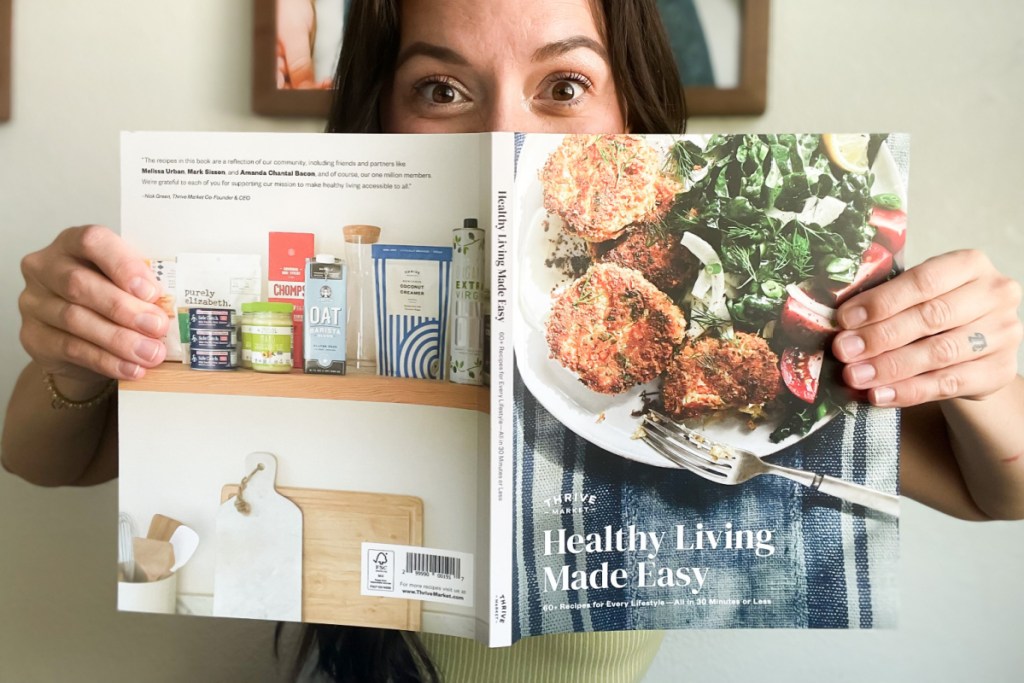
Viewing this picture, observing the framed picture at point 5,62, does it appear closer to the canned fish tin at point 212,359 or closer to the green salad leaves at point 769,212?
the canned fish tin at point 212,359

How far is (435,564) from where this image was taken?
612 millimetres

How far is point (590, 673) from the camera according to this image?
0.83 metres

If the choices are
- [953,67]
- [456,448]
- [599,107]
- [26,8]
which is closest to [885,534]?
[456,448]

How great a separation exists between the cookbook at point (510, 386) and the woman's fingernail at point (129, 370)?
15 mm

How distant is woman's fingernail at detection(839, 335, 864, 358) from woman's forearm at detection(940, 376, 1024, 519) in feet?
0.45

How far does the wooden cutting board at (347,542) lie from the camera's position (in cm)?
61

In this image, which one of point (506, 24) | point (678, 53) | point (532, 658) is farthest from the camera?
point (678, 53)

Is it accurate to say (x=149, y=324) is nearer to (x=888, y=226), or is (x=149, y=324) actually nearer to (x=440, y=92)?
(x=440, y=92)

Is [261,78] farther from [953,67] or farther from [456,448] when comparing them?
[953,67]

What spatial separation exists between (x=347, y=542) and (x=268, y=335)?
178 millimetres

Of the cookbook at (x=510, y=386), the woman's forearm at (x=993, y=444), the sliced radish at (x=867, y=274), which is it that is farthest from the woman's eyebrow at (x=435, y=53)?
the woman's forearm at (x=993, y=444)

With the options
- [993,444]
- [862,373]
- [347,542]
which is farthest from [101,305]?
[993,444]

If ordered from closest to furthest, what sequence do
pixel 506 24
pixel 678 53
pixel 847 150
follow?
pixel 847 150
pixel 506 24
pixel 678 53

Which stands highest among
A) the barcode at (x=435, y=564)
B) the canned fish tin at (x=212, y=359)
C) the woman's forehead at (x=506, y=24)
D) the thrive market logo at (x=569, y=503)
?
the woman's forehead at (x=506, y=24)
